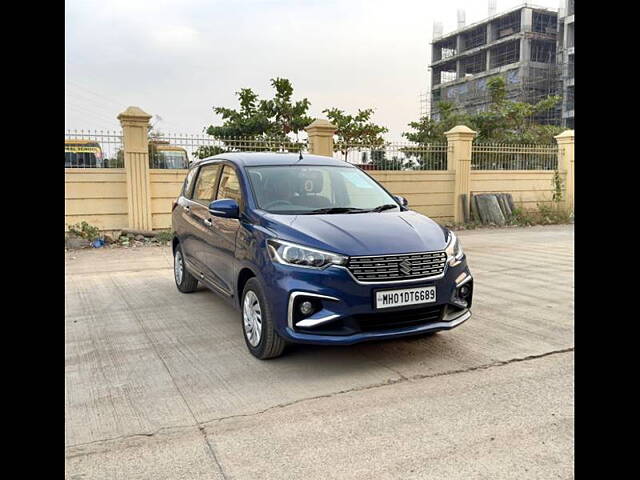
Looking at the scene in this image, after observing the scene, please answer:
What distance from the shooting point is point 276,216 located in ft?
13.7

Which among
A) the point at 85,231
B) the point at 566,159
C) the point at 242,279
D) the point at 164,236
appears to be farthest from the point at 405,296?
the point at 566,159

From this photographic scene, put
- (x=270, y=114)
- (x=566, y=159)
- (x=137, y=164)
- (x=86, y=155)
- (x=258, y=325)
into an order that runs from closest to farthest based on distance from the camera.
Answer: (x=258, y=325) < (x=86, y=155) < (x=137, y=164) < (x=566, y=159) < (x=270, y=114)

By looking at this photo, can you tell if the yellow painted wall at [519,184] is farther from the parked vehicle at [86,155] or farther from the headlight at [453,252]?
the headlight at [453,252]

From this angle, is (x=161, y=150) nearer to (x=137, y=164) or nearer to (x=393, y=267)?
(x=137, y=164)

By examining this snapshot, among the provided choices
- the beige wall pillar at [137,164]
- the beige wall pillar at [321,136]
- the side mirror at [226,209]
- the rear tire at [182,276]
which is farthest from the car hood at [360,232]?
the beige wall pillar at [321,136]

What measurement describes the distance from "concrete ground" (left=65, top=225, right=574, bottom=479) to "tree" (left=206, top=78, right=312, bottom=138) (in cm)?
1579

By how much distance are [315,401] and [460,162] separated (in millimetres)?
11809

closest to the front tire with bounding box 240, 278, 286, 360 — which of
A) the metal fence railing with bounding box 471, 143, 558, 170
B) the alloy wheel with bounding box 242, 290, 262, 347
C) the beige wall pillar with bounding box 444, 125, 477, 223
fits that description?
the alloy wheel with bounding box 242, 290, 262, 347

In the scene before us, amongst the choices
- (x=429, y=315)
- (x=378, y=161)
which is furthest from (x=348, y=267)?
(x=378, y=161)

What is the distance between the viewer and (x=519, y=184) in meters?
15.3

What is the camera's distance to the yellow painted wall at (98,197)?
406 inches

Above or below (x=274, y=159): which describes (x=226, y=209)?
below
